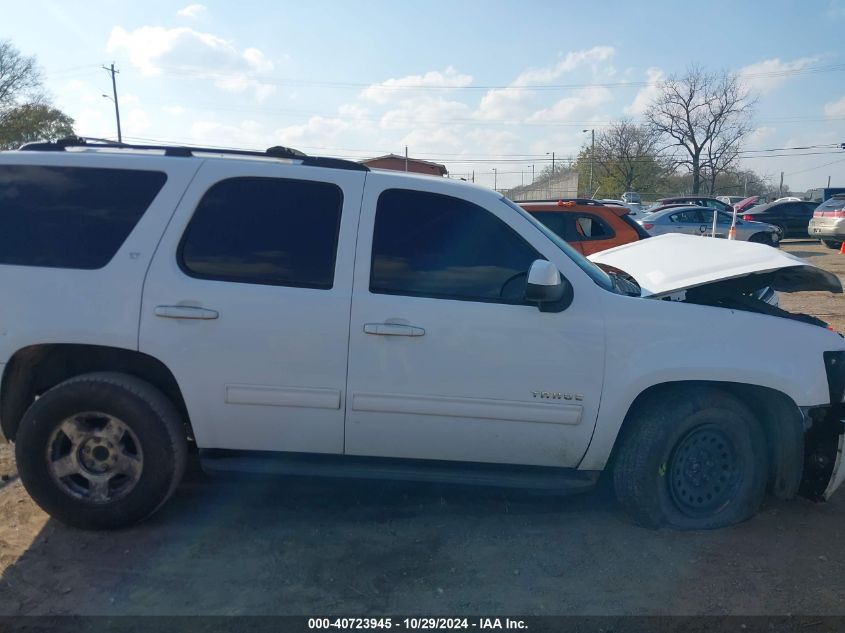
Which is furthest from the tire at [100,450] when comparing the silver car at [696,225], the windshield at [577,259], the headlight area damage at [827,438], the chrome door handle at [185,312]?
the silver car at [696,225]

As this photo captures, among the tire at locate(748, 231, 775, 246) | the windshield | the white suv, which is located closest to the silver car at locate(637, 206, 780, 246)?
the tire at locate(748, 231, 775, 246)

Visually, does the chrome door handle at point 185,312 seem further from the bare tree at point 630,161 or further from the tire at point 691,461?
the bare tree at point 630,161

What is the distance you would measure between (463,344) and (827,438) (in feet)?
7.21

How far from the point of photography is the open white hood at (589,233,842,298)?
13.1 feet

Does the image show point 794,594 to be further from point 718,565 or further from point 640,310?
point 640,310

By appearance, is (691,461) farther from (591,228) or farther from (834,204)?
(834,204)

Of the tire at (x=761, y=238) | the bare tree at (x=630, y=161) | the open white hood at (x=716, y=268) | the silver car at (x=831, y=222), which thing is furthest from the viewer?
the bare tree at (x=630, y=161)

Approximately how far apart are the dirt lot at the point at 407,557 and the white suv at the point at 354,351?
0.83ft

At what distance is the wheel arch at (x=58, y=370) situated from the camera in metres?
3.79

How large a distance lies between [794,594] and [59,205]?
4.38 metres

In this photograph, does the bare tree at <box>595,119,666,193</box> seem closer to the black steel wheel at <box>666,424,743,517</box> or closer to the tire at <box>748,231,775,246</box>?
the tire at <box>748,231,775,246</box>

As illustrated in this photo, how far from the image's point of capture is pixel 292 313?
3656 mm

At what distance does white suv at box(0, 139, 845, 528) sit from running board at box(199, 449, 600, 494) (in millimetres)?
16

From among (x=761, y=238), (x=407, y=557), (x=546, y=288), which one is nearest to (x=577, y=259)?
(x=546, y=288)
